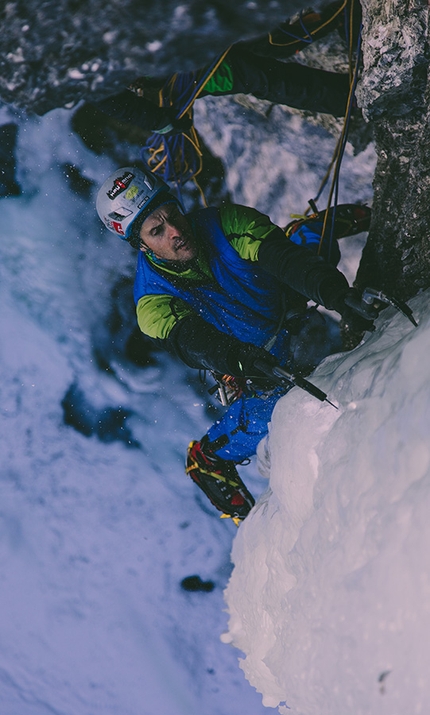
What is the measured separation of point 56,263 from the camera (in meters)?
4.85

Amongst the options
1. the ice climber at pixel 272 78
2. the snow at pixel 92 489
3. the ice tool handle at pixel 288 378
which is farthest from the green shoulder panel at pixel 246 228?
the snow at pixel 92 489

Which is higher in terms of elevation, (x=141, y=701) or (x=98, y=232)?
(x=98, y=232)

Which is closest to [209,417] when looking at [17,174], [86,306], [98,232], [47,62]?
[86,306]

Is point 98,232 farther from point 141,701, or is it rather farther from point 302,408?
point 141,701

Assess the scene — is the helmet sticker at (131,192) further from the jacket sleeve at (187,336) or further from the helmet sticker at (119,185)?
the jacket sleeve at (187,336)

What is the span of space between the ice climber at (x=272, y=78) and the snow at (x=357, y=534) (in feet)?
5.18

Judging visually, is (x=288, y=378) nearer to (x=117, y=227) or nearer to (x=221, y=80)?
(x=117, y=227)

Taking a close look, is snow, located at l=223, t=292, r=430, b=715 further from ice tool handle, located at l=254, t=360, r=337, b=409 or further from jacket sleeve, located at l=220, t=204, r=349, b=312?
Result: jacket sleeve, located at l=220, t=204, r=349, b=312

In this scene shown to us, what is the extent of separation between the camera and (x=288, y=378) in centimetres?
221

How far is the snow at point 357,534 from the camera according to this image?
4.58 feet

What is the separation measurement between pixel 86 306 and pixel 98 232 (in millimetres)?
646

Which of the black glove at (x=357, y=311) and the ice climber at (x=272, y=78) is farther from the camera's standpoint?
the ice climber at (x=272, y=78)

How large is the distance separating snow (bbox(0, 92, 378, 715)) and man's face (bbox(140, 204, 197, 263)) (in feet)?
5.87

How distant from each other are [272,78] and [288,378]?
6.18ft
